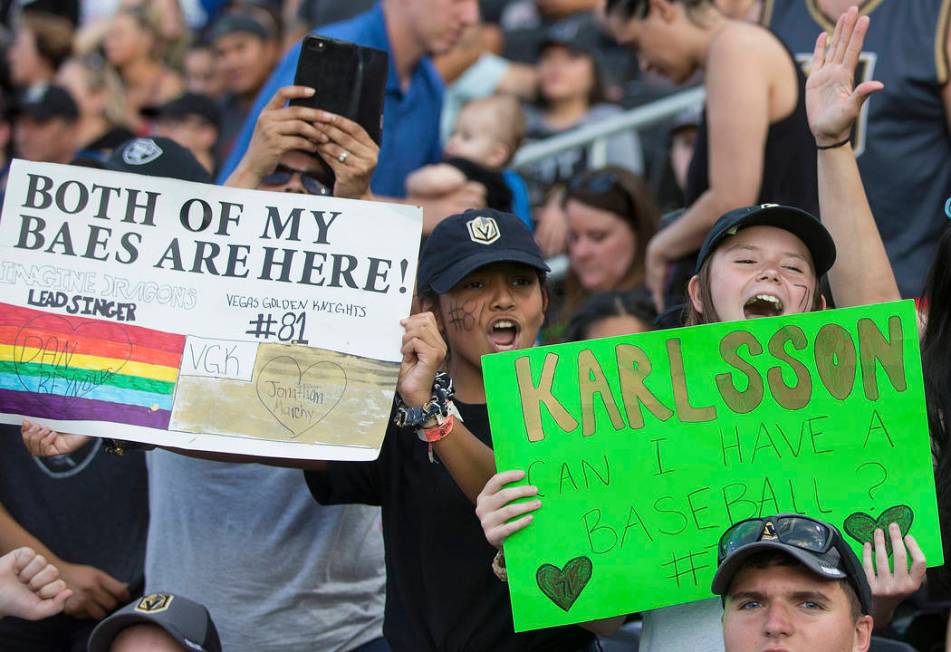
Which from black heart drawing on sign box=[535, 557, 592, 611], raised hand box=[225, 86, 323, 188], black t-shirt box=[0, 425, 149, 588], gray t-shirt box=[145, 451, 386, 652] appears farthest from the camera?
black t-shirt box=[0, 425, 149, 588]

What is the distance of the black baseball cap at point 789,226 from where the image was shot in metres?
3.60

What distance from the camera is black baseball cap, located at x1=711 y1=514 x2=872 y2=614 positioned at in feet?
9.97

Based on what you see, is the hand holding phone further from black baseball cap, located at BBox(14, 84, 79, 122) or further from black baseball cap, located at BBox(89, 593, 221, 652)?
black baseball cap, located at BBox(14, 84, 79, 122)

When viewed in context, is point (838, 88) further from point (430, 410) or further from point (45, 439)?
point (45, 439)

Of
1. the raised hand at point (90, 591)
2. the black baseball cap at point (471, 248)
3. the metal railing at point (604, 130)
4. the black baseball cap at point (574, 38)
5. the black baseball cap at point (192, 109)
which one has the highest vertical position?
the black baseball cap at point (574, 38)

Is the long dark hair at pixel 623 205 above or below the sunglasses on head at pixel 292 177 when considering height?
above

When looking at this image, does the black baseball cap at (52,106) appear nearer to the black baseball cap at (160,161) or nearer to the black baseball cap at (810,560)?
the black baseball cap at (160,161)

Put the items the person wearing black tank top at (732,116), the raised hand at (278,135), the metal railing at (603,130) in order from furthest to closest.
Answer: the metal railing at (603,130) → the person wearing black tank top at (732,116) → the raised hand at (278,135)

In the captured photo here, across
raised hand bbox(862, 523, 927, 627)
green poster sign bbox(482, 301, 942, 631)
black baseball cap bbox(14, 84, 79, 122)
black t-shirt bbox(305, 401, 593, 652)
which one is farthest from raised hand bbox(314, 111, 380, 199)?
black baseball cap bbox(14, 84, 79, 122)

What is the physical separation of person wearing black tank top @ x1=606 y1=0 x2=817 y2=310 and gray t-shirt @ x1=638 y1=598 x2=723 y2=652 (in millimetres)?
1558

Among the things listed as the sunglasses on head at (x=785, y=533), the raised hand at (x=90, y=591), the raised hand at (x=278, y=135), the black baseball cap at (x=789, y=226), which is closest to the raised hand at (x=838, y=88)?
the black baseball cap at (x=789, y=226)

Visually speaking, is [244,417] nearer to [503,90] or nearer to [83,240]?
[83,240]

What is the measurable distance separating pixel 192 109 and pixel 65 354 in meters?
4.45

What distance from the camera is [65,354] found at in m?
3.73
